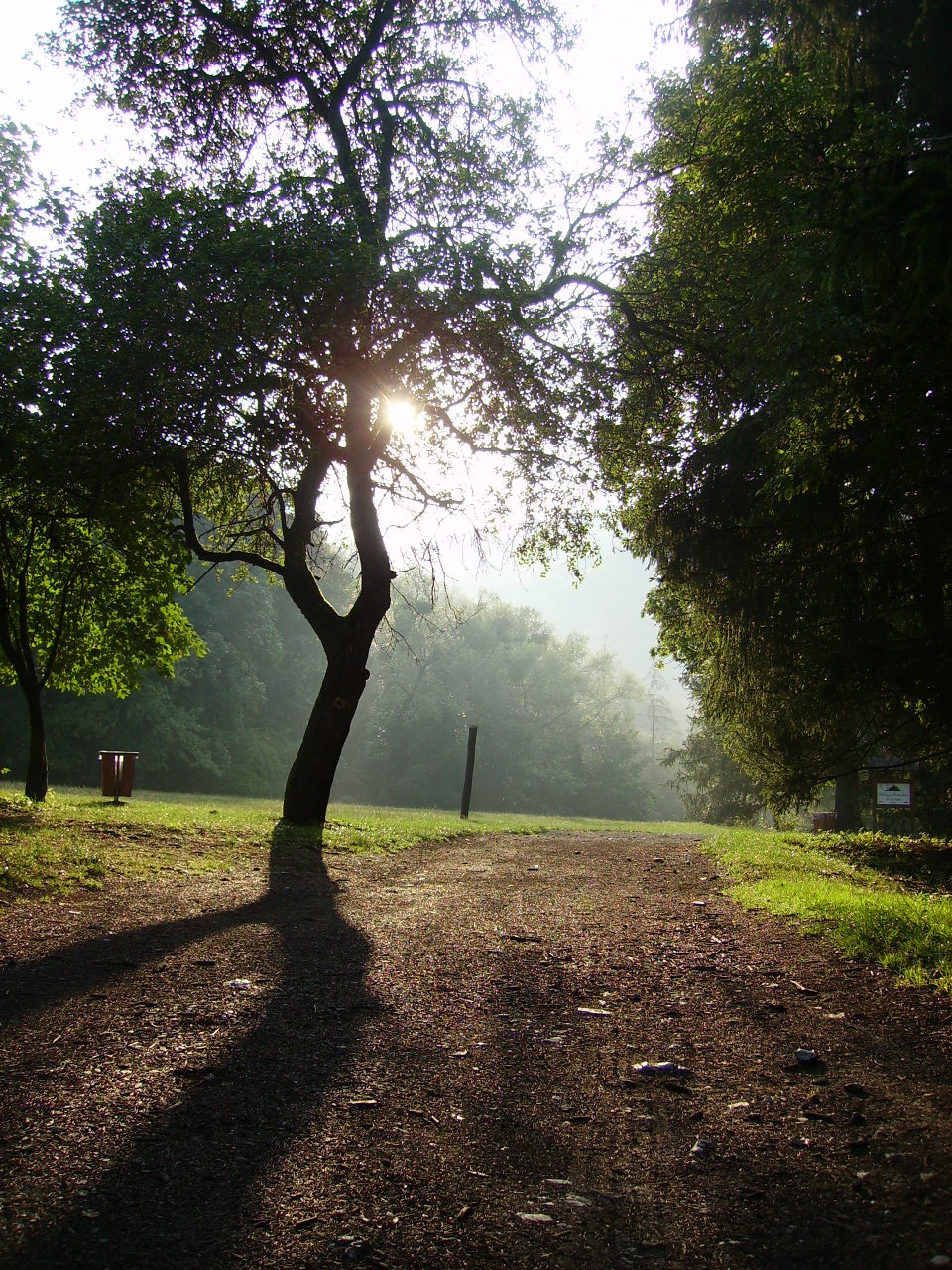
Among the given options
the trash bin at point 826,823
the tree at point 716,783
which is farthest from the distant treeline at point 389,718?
the trash bin at point 826,823

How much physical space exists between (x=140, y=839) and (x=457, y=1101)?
771 centimetres

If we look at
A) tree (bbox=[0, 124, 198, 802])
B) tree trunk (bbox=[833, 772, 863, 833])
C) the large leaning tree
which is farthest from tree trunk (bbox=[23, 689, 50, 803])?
tree trunk (bbox=[833, 772, 863, 833])

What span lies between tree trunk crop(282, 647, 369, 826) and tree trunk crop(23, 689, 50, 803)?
365cm

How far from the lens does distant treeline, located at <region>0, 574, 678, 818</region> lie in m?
37.7

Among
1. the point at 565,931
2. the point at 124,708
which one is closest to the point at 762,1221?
the point at 565,931

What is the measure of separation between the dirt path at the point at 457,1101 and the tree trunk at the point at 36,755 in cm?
711

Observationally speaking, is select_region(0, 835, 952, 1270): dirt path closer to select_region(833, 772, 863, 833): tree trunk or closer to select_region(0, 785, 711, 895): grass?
select_region(0, 785, 711, 895): grass

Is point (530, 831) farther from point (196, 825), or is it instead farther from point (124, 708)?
point (124, 708)

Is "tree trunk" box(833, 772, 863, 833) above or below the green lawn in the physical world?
above

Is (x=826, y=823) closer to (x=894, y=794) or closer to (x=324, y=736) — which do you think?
(x=894, y=794)

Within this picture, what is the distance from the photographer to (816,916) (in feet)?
21.5

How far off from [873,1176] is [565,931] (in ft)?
12.6

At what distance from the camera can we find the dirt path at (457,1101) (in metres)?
2.29

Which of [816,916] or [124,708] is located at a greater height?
[124,708]
